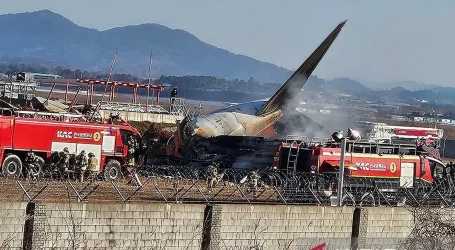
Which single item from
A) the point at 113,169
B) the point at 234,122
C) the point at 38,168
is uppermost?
the point at 234,122

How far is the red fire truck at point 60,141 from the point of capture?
3622 centimetres

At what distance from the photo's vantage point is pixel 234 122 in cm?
4831

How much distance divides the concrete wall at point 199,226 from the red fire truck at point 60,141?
13.0 metres

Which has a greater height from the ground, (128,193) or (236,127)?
(236,127)

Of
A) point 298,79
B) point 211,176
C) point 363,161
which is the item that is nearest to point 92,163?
point 211,176

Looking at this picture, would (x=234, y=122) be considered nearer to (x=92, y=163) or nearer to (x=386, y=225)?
(x=92, y=163)

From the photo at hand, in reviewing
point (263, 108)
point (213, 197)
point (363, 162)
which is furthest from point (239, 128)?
point (213, 197)

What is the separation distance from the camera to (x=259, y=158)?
134 ft

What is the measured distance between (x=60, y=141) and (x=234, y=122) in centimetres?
1260

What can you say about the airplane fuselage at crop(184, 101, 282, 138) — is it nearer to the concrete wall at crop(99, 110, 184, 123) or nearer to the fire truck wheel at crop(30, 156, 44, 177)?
the fire truck wheel at crop(30, 156, 44, 177)

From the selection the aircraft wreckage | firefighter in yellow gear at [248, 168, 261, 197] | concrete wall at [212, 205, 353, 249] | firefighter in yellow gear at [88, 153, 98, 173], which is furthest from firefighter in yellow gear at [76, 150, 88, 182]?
concrete wall at [212, 205, 353, 249]

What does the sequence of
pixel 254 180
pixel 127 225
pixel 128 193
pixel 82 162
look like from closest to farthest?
pixel 127 225
pixel 128 193
pixel 254 180
pixel 82 162

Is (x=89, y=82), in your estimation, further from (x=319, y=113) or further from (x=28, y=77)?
(x=319, y=113)

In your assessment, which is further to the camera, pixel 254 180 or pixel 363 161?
pixel 363 161
